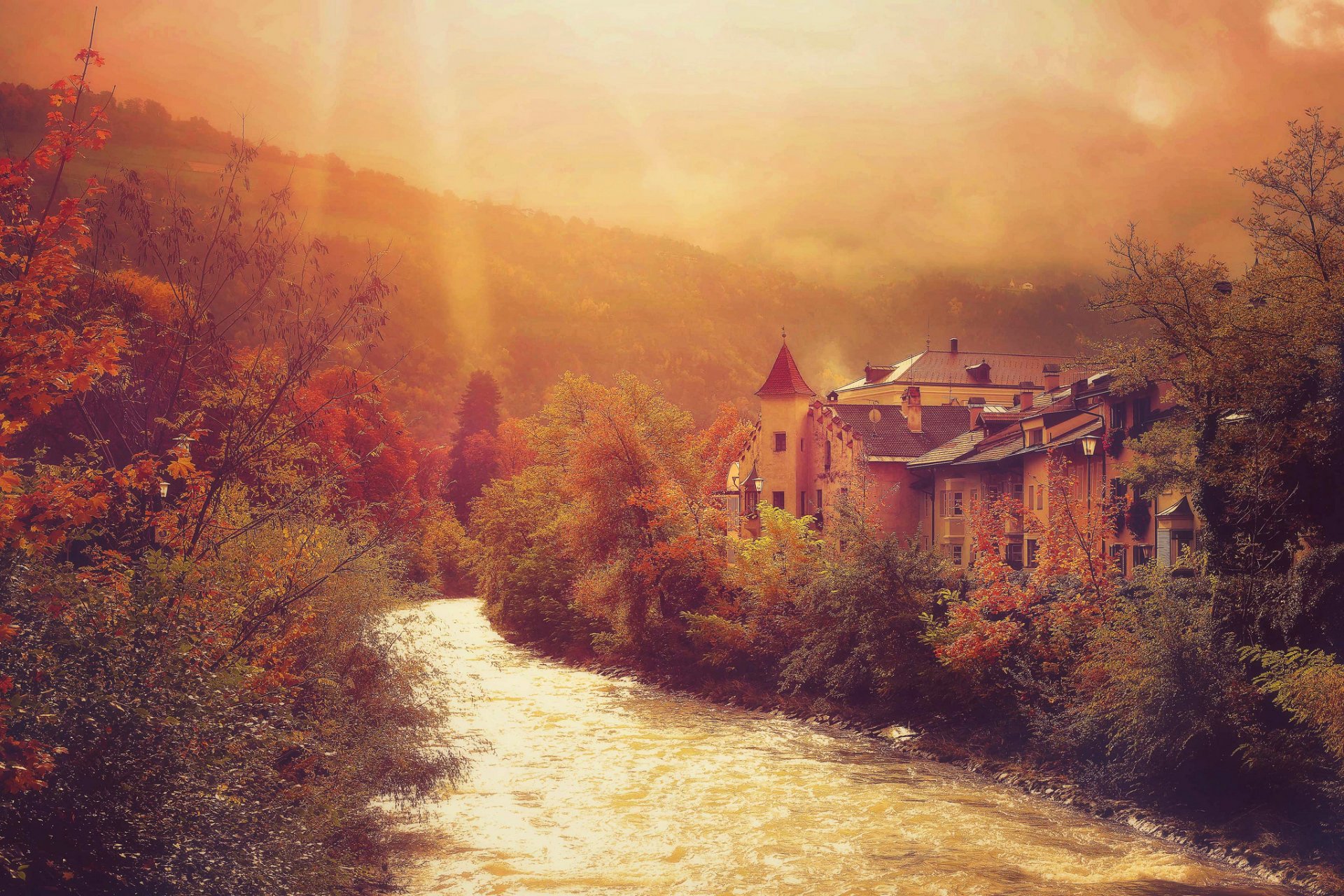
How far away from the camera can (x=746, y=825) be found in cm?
1966

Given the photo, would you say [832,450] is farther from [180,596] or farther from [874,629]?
[180,596]

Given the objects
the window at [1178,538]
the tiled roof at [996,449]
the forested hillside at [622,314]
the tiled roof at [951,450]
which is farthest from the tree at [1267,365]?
the forested hillside at [622,314]

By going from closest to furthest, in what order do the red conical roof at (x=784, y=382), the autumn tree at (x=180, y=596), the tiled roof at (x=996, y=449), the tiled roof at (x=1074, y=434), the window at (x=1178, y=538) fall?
the autumn tree at (x=180, y=596) < the window at (x=1178, y=538) < the tiled roof at (x=1074, y=434) < the tiled roof at (x=996, y=449) < the red conical roof at (x=784, y=382)

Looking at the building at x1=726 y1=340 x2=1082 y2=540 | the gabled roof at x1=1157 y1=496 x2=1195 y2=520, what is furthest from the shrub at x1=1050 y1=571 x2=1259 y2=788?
the building at x1=726 y1=340 x2=1082 y2=540

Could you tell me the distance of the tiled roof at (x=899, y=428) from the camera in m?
53.2

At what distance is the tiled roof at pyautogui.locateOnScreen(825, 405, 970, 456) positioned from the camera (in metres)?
53.2

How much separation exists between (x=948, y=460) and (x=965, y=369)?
5035 centimetres

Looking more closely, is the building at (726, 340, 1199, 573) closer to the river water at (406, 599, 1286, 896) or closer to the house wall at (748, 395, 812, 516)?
the house wall at (748, 395, 812, 516)

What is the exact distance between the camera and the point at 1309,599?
61.2 ft

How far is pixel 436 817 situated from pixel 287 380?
379 inches

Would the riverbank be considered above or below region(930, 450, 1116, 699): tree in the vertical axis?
below

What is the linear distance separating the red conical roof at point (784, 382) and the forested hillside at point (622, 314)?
29699 millimetres

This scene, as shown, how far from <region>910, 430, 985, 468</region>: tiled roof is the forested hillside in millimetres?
39756

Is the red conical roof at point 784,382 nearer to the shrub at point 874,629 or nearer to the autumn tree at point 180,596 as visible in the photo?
the shrub at point 874,629
